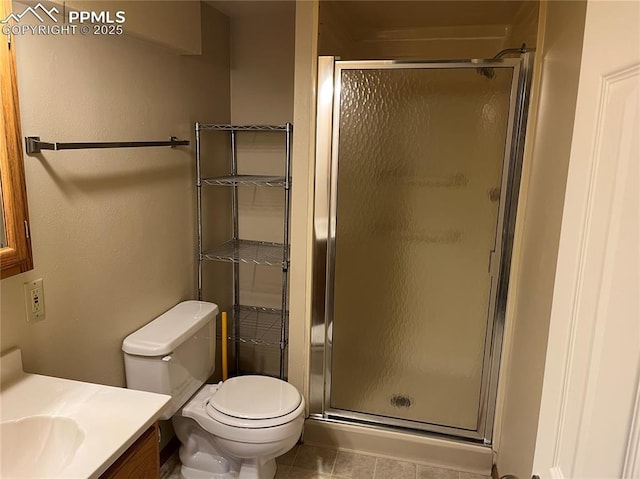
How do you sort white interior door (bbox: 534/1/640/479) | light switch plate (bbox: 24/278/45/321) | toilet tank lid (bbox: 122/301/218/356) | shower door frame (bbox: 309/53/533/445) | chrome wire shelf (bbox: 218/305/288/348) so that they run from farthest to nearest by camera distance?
1. chrome wire shelf (bbox: 218/305/288/348)
2. shower door frame (bbox: 309/53/533/445)
3. toilet tank lid (bbox: 122/301/218/356)
4. light switch plate (bbox: 24/278/45/321)
5. white interior door (bbox: 534/1/640/479)

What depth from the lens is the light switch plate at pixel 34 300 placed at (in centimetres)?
147

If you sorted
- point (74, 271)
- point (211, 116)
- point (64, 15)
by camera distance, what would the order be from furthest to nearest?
1. point (211, 116)
2. point (74, 271)
3. point (64, 15)

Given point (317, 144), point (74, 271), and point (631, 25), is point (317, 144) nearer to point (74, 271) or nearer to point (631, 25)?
point (74, 271)

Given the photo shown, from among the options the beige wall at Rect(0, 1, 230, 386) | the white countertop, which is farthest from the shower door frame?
the white countertop

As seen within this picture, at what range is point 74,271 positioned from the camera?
168cm

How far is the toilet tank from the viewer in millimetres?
1933

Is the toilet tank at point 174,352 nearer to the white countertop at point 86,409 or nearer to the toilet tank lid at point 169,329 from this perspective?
the toilet tank lid at point 169,329

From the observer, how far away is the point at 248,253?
2.71 metres

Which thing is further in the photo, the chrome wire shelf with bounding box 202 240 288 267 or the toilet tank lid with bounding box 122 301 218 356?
the chrome wire shelf with bounding box 202 240 288 267

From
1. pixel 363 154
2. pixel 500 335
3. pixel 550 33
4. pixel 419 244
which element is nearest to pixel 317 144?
pixel 363 154

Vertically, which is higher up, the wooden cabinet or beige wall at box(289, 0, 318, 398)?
beige wall at box(289, 0, 318, 398)

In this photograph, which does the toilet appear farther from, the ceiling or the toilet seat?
the ceiling

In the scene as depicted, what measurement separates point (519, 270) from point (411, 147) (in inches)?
28.9

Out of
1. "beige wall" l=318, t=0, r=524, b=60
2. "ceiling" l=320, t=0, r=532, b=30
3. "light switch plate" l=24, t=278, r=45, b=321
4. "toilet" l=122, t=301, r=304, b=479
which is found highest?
"ceiling" l=320, t=0, r=532, b=30
